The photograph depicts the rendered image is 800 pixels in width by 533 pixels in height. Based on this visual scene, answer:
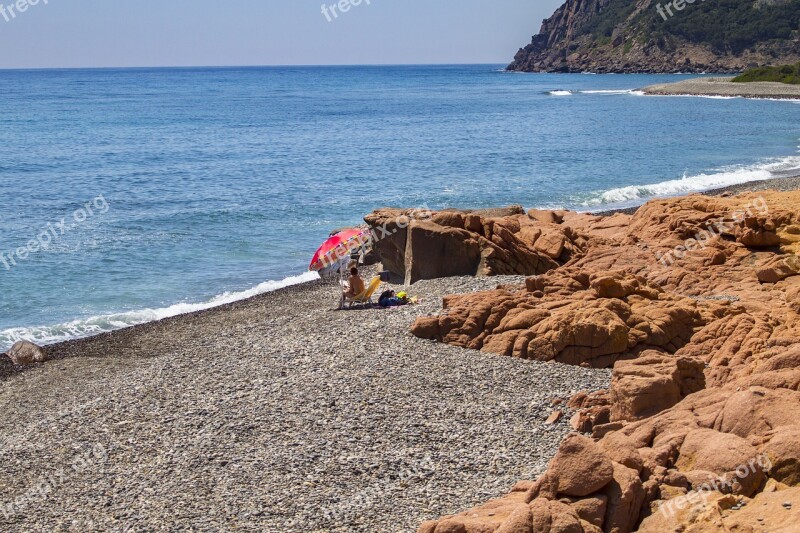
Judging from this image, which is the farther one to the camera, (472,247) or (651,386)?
(472,247)

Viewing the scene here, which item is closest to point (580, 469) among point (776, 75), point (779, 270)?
point (779, 270)

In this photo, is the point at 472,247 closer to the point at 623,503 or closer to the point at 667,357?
the point at 667,357

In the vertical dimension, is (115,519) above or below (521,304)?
below

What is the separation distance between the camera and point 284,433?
1307 centimetres

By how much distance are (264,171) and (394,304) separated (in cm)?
3272

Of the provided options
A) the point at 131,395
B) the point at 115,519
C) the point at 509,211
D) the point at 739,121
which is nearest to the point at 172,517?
the point at 115,519

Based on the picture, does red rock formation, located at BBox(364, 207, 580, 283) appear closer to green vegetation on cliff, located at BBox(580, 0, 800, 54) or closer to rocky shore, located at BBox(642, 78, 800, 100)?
rocky shore, located at BBox(642, 78, 800, 100)

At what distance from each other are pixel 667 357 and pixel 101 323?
15361mm

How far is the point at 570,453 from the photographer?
A: 28.7 ft

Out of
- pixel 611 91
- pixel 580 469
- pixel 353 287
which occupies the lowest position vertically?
pixel 353 287

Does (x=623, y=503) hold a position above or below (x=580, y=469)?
below

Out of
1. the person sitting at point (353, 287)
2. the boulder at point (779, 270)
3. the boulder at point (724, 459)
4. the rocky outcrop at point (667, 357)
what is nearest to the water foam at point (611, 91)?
the rocky outcrop at point (667, 357)

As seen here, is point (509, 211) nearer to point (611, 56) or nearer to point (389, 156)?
point (389, 156)

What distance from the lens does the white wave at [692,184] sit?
4103 cm
